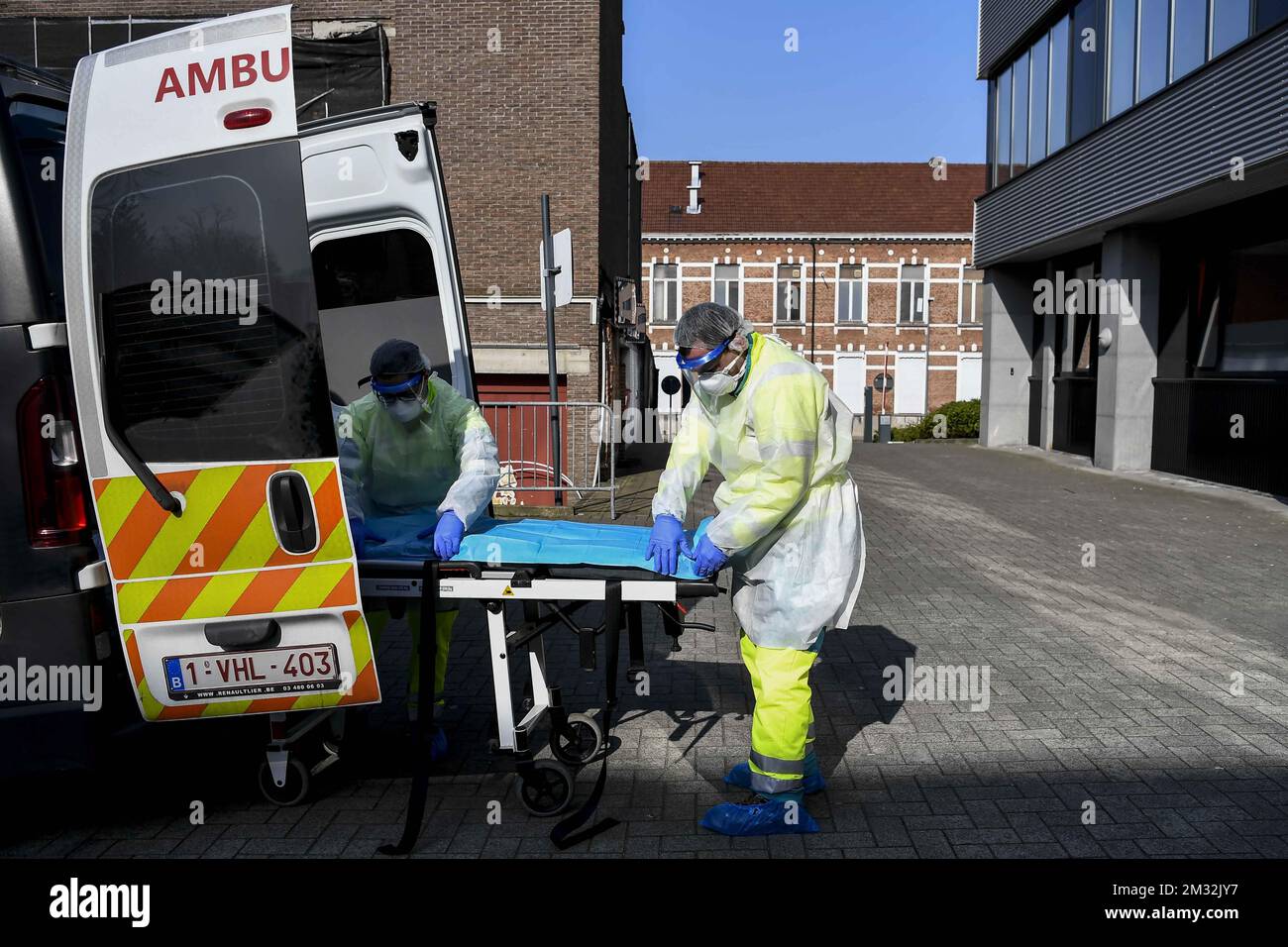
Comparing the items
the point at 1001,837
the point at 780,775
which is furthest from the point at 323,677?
the point at 1001,837

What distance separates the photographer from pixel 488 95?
15.3 metres

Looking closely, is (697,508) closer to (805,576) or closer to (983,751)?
(983,751)

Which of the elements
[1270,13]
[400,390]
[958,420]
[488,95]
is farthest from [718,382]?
[958,420]

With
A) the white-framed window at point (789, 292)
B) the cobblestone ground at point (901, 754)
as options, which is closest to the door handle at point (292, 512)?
the cobblestone ground at point (901, 754)

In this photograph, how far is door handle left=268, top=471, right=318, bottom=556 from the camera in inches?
138

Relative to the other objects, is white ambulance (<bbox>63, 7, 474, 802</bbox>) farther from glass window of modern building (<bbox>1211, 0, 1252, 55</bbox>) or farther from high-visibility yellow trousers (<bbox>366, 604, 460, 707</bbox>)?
glass window of modern building (<bbox>1211, 0, 1252, 55</bbox>)

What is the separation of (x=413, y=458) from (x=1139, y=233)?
1545 centimetres

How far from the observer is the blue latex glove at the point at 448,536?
3900 mm

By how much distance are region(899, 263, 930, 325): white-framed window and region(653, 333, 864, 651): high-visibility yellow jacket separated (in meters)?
43.4

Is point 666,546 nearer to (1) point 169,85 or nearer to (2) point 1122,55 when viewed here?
(1) point 169,85

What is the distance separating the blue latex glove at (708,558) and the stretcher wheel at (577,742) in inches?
43.4

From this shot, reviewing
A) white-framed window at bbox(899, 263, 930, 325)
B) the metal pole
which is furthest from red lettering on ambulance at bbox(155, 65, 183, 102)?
white-framed window at bbox(899, 263, 930, 325)

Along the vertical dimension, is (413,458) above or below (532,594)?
above
